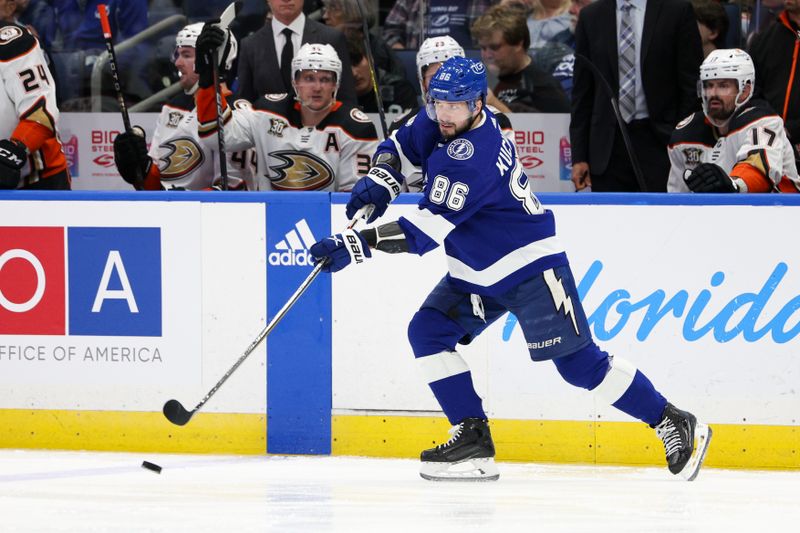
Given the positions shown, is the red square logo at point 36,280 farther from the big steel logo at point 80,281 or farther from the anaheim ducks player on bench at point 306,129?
the anaheim ducks player on bench at point 306,129

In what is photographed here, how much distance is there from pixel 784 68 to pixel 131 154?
2.55 metres

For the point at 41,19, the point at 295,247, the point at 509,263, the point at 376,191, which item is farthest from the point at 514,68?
the point at 41,19

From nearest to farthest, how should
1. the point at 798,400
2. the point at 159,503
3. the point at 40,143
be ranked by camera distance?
the point at 159,503, the point at 798,400, the point at 40,143

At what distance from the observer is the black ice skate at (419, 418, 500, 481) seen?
450 centimetres

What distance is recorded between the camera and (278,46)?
5918mm

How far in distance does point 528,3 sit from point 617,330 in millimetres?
1974

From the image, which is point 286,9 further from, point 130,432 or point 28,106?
point 130,432

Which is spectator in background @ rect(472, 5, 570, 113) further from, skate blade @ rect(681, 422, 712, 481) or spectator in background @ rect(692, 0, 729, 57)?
skate blade @ rect(681, 422, 712, 481)

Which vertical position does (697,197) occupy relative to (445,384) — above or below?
above

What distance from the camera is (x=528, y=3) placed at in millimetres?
6242

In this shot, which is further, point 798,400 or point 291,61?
point 291,61

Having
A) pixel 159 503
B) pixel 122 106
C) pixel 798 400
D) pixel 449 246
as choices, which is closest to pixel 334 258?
pixel 449 246

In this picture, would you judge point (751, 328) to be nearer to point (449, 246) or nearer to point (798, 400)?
point (798, 400)

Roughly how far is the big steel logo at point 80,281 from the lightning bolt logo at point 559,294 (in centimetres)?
145
